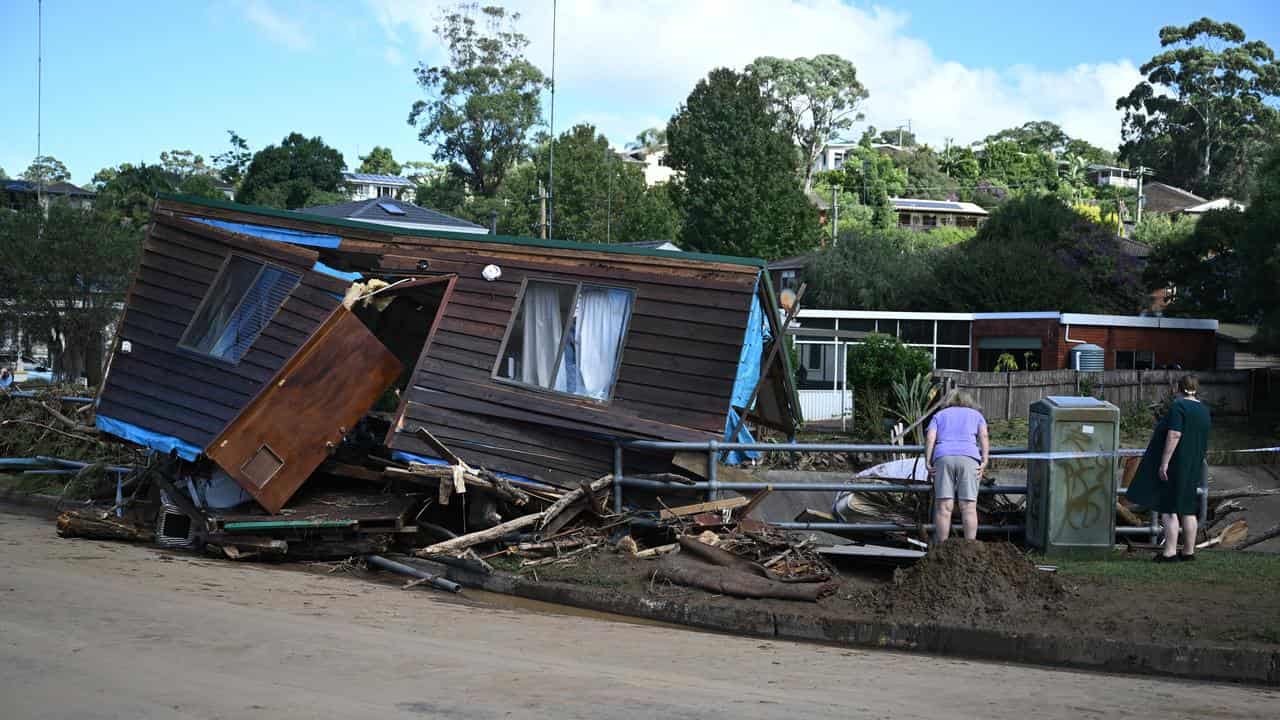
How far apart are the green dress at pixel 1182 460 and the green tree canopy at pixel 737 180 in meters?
50.3

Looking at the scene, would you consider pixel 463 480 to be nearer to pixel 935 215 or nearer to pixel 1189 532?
pixel 1189 532

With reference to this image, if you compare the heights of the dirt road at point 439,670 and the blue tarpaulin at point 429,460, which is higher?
the blue tarpaulin at point 429,460

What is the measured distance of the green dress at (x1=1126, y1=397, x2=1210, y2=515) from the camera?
10.1m

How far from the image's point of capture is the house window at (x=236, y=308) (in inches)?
508

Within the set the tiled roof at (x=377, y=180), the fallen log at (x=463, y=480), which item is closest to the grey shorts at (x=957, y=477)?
the fallen log at (x=463, y=480)

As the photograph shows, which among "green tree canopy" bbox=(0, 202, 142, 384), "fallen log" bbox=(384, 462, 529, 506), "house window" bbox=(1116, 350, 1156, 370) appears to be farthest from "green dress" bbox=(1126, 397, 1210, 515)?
"house window" bbox=(1116, 350, 1156, 370)

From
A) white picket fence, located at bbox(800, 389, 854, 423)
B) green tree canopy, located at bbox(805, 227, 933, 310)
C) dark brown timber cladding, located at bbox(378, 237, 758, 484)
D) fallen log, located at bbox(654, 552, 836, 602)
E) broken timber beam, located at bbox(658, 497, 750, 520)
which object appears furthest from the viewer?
green tree canopy, located at bbox(805, 227, 933, 310)

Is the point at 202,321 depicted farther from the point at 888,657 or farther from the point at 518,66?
the point at 518,66

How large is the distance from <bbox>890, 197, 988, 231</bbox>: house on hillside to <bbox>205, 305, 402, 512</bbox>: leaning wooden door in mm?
79036

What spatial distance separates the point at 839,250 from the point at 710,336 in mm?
44723

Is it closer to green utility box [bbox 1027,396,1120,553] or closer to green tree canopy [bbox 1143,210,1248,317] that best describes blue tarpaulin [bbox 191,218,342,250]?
green utility box [bbox 1027,396,1120,553]

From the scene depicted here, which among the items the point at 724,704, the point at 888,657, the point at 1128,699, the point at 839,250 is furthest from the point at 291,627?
the point at 839,250

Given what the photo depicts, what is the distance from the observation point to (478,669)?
6832 millimetres

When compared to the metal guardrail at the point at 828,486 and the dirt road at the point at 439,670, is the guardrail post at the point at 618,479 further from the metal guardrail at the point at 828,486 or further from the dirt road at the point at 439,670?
the dirt road at the point at 439,670
